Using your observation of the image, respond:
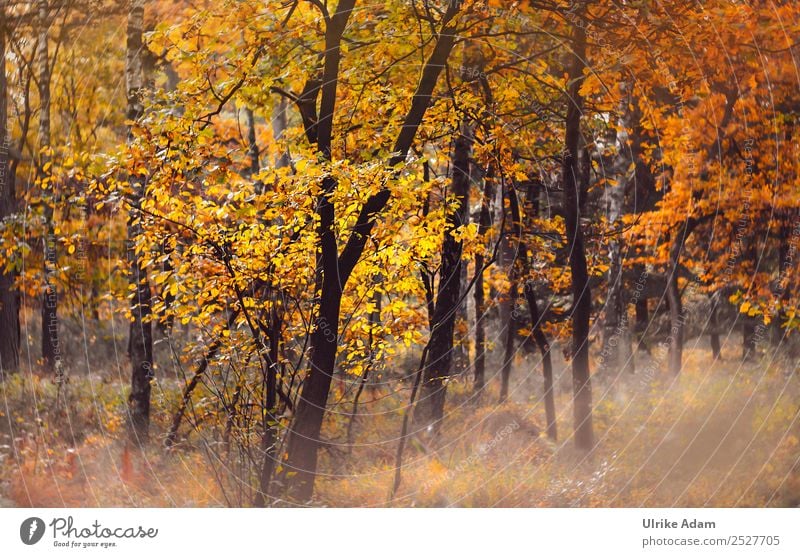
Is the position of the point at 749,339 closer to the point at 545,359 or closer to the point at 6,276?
the point at 545,359

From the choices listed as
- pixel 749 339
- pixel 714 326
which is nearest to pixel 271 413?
pixel 714 326

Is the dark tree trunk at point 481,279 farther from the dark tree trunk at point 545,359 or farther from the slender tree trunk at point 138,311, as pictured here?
the slender tree trunk at point 138,311

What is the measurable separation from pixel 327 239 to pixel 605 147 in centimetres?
257

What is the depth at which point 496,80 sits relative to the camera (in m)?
6.40

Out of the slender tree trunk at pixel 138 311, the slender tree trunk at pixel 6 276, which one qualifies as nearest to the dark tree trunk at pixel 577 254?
the slender tree trunk at pixel 138 311

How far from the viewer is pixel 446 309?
6.29 meters

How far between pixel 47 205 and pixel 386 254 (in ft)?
9.83

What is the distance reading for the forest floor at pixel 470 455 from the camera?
623 centimetres

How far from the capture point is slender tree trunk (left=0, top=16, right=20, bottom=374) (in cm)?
641
